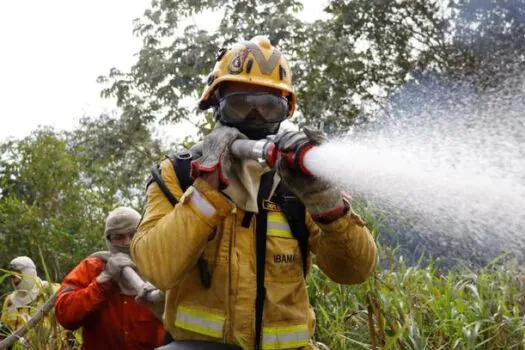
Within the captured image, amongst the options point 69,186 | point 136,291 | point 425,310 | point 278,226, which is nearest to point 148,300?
point 136,291

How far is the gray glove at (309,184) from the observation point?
250 cm

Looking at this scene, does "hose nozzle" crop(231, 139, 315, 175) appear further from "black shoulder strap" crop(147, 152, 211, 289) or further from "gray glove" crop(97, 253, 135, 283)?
"gray glove" crop(97, 253, 135, 283)

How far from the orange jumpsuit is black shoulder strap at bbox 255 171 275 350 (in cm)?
161

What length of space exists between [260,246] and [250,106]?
51cm

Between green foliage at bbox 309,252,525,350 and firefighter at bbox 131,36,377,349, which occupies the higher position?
firefighter at bbox 131,36,377,349

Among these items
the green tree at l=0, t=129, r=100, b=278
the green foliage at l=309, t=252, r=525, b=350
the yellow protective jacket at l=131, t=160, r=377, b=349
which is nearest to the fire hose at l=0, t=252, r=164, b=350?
the green foliage at l=309, t=252, r=525, b=350

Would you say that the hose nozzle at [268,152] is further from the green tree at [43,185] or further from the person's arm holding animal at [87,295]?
the green tree at [43,185]

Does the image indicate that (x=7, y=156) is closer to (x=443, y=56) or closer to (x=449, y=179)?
(x=443, y=56)

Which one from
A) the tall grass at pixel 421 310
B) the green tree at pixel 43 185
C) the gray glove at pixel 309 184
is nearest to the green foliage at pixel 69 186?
the green tree at pixel 43 185

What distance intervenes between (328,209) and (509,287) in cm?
207

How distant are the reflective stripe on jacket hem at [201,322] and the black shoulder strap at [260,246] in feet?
0.39

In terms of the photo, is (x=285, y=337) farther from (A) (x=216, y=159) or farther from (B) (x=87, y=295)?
(B) (x=87, y=295)

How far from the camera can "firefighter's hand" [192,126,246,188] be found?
2.78 metres

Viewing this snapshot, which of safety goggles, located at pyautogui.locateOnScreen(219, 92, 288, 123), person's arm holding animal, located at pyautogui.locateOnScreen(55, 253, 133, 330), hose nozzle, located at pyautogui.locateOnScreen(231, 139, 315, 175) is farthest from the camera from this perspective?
person's arm holding animal, located at pyautogui.locateOnScreen(55, 253, 133, 330)
